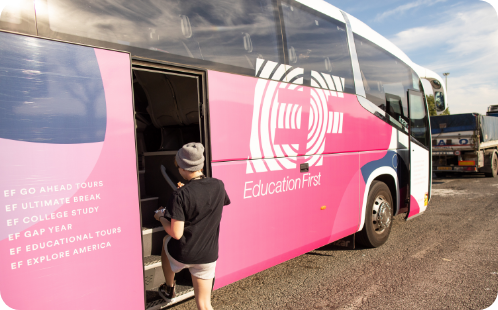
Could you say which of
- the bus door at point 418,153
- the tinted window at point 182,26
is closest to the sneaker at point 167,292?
the tinted window at point 182,26

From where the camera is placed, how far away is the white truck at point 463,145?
13484 millimetres

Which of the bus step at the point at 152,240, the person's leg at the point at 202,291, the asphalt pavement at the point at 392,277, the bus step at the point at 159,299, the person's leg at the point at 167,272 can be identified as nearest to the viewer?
the person's leg at the point at 202,291

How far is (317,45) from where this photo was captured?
13.8 ft

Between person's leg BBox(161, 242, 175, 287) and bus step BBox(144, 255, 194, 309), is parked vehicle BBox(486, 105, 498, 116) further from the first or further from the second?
person's leg BBox(161, 242, 175, 287)

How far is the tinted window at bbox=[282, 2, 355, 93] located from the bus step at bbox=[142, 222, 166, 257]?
235 centimetres

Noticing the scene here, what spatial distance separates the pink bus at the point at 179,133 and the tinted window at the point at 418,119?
6 cm

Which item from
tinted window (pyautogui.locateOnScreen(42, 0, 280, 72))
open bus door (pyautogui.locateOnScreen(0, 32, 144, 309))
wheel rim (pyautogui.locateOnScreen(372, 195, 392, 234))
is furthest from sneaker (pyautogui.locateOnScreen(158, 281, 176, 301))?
wheel rim (pyautogui.locateOnScreen(372, 195, 392, 234))

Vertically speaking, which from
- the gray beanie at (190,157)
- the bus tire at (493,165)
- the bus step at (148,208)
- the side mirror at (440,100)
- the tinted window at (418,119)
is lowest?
the bus tire at (493,165)

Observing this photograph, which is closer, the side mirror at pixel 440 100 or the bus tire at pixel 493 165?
the side mirror at pixel 440 100

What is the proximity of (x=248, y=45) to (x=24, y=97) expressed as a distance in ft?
6.97

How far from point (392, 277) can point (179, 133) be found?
129 inches

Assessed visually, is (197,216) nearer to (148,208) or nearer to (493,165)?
(148,208)

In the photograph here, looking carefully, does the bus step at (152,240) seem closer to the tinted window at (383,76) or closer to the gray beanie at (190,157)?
the gray beanie at (190,157)

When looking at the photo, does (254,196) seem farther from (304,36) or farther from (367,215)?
(367,215)
